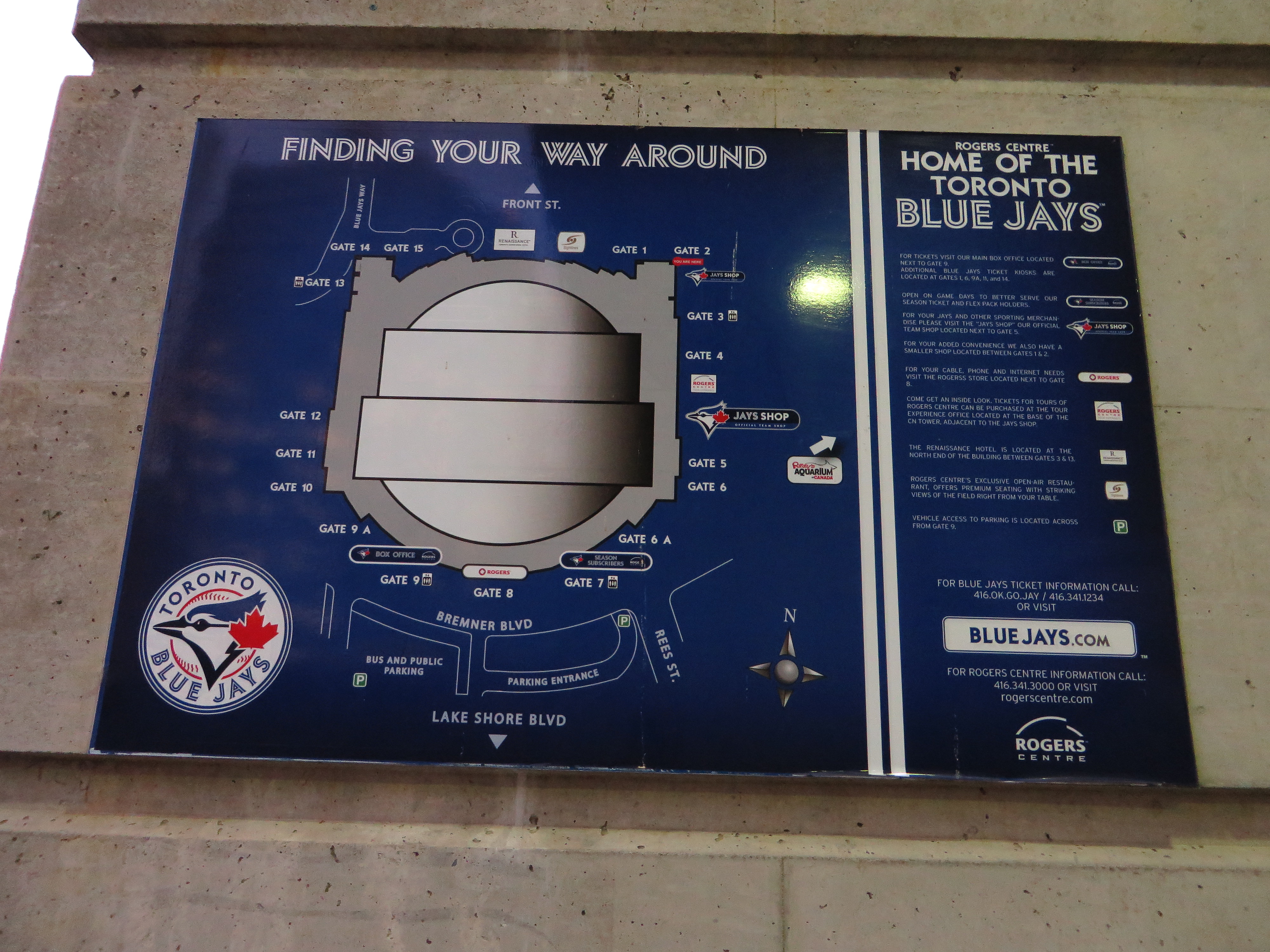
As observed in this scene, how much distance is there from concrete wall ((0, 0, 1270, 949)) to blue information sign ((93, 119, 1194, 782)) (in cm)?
12

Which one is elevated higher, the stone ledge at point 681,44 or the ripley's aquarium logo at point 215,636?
the stone ledge at point 681,44

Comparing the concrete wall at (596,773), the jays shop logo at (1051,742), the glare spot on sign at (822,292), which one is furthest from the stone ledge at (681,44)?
the jays shop logo at (1051,742)

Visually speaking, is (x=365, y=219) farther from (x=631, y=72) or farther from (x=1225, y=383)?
(x=1225, y=383)

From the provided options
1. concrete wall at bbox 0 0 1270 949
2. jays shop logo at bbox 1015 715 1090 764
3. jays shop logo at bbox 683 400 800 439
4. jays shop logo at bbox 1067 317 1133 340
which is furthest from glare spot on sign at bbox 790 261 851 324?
jays shop logo at bbox 1015 715 1090 764

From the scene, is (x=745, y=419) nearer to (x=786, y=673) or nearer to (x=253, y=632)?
(x=786, y=673)

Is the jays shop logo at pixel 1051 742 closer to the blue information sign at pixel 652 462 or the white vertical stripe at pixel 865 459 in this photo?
the blue information sign at pixel 652 462

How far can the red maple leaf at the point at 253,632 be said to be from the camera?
94.4 inches

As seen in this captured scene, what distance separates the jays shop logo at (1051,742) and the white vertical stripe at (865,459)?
41 centimetres

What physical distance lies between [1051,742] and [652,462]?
1.42 m

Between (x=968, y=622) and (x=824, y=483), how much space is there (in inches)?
23.1

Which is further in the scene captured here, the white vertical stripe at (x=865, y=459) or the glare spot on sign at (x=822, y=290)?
the glare spot on sign at (x=822, y=290)

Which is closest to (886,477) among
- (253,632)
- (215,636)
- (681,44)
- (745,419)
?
(745,419)

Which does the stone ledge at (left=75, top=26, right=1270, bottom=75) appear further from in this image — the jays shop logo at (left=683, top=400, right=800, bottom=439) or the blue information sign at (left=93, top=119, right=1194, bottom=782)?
the jays shop logo at (left=683, top=400, right=800, bottom=439)

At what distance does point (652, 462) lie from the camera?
8.25 feet
